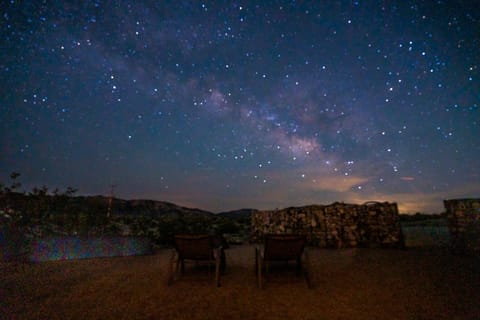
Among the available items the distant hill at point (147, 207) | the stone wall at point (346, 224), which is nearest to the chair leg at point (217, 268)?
the stone wall at point (346, 224)

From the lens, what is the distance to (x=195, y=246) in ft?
13.7

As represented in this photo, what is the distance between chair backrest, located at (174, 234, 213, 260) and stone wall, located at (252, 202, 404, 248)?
6020 millimetres

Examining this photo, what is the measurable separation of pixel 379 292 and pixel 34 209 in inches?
342

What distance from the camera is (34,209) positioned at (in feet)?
22.4

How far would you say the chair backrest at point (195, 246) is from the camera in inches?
162

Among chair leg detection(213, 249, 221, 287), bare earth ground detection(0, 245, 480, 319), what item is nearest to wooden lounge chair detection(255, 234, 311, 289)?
bare earth ground detection(0, 245, 480, 319)

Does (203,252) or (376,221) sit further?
(376,221)

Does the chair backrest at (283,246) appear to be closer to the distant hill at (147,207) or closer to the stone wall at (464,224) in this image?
the stone wall at (464,224)

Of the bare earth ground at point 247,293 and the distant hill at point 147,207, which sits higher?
the distant hill at point 147,207

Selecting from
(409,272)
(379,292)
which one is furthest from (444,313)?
(409,272)

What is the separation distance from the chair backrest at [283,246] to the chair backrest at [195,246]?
1016 millimetres

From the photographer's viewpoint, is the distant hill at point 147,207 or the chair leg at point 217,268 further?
the distant hill at point 147,207

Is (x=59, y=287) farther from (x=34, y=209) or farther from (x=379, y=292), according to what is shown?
(x=379, y=292)

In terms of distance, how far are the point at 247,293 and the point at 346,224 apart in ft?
20.3
